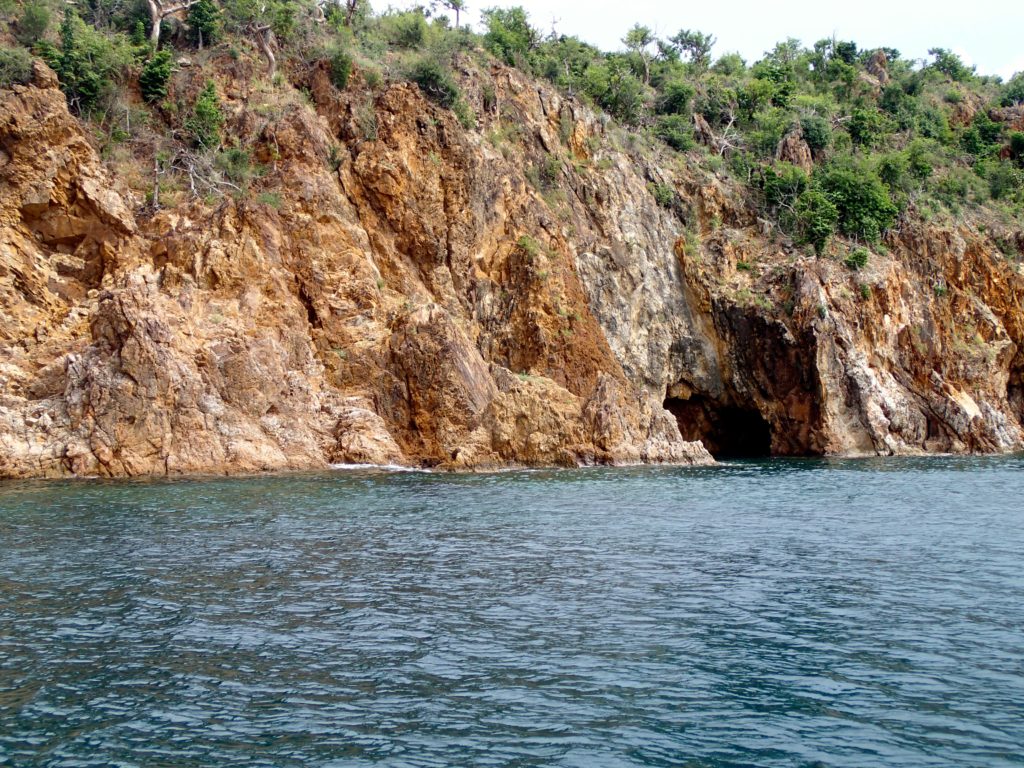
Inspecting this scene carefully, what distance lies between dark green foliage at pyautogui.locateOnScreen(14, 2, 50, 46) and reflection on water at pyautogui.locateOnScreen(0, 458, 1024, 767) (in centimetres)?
2601

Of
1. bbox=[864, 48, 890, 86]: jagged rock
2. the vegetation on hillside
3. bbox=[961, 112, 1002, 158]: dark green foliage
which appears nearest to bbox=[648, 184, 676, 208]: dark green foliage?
the vegetation on hillside

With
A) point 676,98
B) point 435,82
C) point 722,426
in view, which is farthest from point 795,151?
point 435,82

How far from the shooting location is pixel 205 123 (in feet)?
141

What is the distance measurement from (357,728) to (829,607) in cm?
856

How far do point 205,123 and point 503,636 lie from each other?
119 ft

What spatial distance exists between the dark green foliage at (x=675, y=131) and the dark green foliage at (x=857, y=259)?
13052 mm

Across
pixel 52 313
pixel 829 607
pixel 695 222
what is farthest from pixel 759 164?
pixel 829 607

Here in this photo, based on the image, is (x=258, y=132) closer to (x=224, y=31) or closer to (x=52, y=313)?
(x=224, y=31)

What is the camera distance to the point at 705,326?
5225 centimetres

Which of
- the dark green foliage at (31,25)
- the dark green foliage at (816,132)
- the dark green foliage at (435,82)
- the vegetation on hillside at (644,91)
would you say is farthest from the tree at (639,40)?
the dark green foliage at (31,25)

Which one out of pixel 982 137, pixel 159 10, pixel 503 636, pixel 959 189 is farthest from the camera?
pixel 982 137

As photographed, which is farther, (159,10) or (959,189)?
(959,189)

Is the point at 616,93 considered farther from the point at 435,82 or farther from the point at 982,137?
the point at 982,137

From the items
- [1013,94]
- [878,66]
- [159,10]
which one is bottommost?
[159,10]
